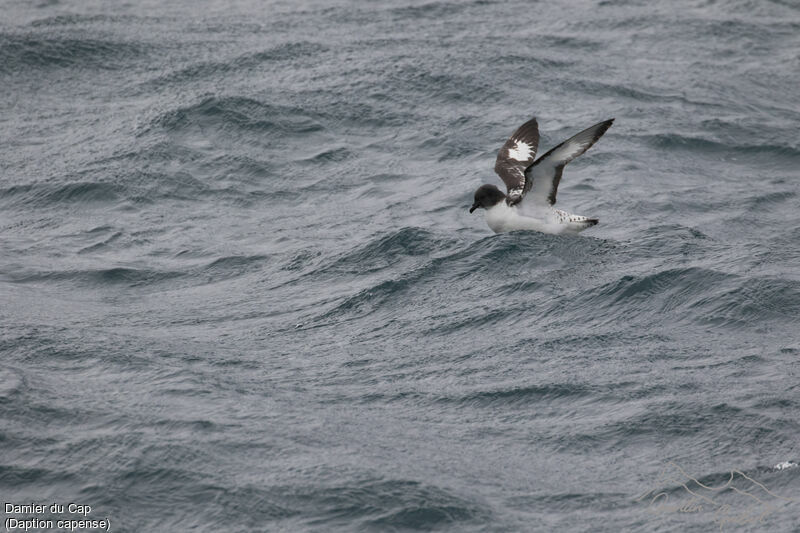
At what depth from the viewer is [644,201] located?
1268 centimetres

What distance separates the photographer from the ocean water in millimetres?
6996

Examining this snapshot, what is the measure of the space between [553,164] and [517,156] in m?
2.10

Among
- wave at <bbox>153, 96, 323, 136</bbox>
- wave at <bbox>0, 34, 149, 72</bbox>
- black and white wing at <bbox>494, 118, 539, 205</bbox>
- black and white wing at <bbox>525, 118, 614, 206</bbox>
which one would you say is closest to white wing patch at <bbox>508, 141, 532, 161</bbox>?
black and white wing at <bbox>494, 118, 539, 205</bbox>

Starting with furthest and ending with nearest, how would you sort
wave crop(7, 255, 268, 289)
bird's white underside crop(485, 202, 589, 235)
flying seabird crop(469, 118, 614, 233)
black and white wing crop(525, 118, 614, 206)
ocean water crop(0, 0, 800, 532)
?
bird's white underside crop(485, 202, 589, 235) → wave crop(7, 255, 268, 289) → flying seabird crop(469, 118, 614, 233) → black and white wing crop(525, 118, 614, 206) → ocean water crop(0, 0, 800, 532)

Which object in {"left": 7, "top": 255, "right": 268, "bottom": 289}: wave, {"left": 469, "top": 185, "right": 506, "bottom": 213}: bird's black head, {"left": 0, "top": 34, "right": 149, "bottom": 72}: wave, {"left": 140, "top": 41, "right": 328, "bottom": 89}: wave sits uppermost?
{"left": 0, "top": 34, "right": 149, "bottom": 72}: wave

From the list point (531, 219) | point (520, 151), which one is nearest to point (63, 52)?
point (520, 151)

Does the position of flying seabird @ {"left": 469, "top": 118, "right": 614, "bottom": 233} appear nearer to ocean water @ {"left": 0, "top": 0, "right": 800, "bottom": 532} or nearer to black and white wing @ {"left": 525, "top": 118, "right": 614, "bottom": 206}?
black and white wing @ {"left": 525, "top": 118, "right": 614, "bottom": 206}

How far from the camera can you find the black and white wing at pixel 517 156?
492 inches

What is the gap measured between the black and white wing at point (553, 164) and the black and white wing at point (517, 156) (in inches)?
34.0

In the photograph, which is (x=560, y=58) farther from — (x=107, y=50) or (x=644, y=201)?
(x=107, y=50)

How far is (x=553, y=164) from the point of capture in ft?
36.0

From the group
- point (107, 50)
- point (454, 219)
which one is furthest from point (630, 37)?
point (107, 50)

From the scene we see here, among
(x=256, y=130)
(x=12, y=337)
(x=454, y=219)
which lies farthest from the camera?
(x=256, y=130)

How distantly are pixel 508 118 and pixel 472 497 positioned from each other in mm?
9760
